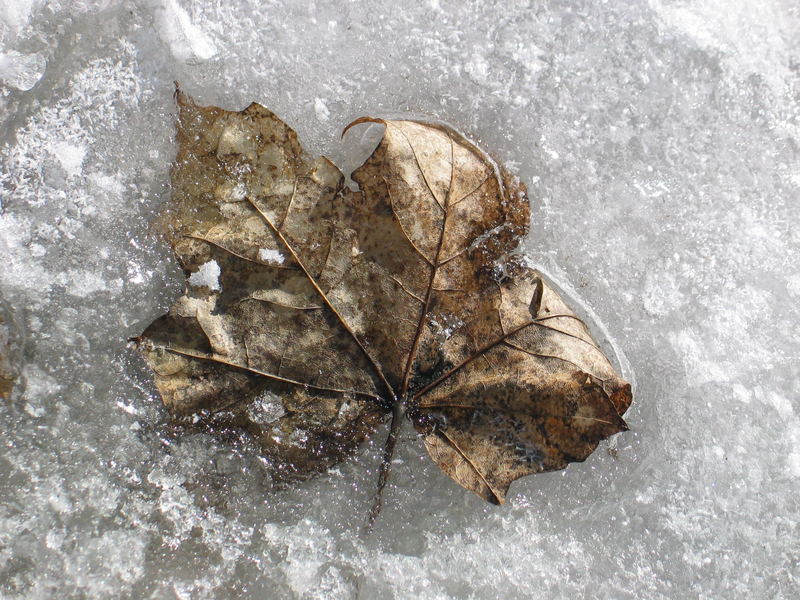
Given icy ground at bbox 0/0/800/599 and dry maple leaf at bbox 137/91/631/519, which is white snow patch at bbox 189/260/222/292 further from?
icy ground at bbox 0/0/800/599

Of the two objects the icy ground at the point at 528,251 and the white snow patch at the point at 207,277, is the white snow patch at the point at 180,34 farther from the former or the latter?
the white snow patch at the point at 207,277

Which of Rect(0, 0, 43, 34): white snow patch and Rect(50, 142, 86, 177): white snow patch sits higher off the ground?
Rect(0, 0, 43, 34): white snow patch

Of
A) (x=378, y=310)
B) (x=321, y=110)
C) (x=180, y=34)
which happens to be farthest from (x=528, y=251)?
(x=180, y=34)

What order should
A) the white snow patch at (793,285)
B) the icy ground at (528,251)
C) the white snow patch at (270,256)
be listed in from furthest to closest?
the white snow patch at (793,285), the icy ground at (528,251), the white snow patch at (270,256)

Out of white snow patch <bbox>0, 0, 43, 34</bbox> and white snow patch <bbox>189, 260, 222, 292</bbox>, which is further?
white snow patch <bbox>0, 0, 43, 34</bbox>

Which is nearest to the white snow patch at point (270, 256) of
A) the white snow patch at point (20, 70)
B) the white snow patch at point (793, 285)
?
the white snow patch at point (20, 70)

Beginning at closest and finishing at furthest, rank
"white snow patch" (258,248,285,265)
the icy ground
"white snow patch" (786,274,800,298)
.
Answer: "white snow patch" (258,248,285,265) < the icy ground < "white snow patch" (786,274,800,298)

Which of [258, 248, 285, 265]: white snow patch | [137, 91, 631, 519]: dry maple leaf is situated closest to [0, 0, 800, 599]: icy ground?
[137, 91, 631, 519]: dry maple leaf
